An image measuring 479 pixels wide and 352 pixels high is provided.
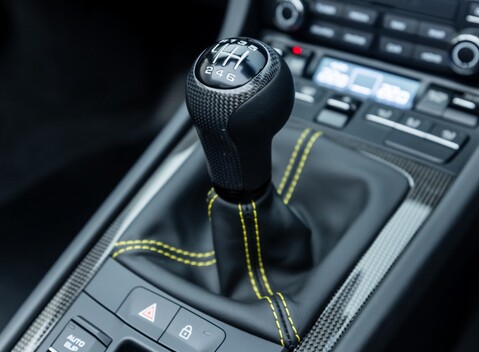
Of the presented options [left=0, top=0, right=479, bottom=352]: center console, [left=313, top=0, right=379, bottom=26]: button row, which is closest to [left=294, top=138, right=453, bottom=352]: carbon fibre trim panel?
[left=0, top=0, right=479, bottom=352]: center console

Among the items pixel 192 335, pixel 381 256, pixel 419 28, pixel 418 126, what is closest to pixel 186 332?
pixel 192 335

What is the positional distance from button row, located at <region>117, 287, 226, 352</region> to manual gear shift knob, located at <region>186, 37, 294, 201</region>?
166mm

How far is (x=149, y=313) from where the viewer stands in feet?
2.39

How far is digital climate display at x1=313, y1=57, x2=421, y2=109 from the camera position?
91 cm

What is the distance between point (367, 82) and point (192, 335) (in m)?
0.43

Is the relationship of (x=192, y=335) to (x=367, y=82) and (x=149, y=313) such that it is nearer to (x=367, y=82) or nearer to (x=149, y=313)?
(x=149, y=313)

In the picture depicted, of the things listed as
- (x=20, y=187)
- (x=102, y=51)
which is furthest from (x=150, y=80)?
(x=20, y=187)

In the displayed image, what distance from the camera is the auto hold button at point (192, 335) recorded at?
697 millimetres

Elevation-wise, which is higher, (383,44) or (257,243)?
(383,44)

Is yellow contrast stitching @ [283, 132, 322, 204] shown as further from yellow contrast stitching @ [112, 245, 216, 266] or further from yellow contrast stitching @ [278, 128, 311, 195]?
yellow contrast stitching @ [112, 245, 216, 266]

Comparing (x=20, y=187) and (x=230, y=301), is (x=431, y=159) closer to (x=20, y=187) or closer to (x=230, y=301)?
(x=230, y=301)

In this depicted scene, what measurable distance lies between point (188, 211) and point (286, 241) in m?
0.13

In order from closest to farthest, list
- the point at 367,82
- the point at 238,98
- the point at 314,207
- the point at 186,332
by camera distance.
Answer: the point at 238,98
the point at 186,332
the point at 314,207
the point at 367,82

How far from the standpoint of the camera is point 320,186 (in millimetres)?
834
